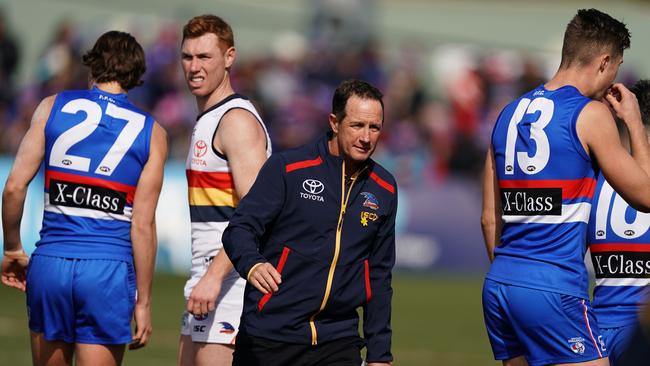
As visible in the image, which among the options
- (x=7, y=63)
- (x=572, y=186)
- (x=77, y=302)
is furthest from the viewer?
(x=7, y=63)

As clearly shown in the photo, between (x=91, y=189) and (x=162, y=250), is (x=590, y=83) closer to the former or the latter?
(x=91, y=189)

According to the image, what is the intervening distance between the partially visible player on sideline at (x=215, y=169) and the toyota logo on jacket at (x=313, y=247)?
0.60 meters

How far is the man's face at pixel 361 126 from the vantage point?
6.52 meters

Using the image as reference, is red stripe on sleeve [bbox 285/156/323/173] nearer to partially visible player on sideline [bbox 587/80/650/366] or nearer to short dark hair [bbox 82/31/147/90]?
short dark hair [bbox 82/31/147/90]

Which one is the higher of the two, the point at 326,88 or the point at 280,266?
the point at 326,88

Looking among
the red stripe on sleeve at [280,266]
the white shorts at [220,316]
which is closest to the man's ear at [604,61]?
the red stripe on sleeve at [280,266]

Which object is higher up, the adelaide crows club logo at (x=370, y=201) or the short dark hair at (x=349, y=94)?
the short dark hair at (x=349, y=94)

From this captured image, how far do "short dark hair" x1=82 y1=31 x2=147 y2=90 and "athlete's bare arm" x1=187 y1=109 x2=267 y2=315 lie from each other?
2.14 ft

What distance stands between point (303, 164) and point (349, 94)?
46 cm

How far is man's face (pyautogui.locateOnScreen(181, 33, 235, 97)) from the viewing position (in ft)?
25.0

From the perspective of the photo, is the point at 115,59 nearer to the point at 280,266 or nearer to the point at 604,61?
the point at 280,266

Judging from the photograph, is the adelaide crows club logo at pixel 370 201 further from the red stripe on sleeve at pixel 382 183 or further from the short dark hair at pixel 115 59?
the short dark hair at pixel 115 59

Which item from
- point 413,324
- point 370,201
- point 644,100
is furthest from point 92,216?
point 413,324

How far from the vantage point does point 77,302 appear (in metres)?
7.13
